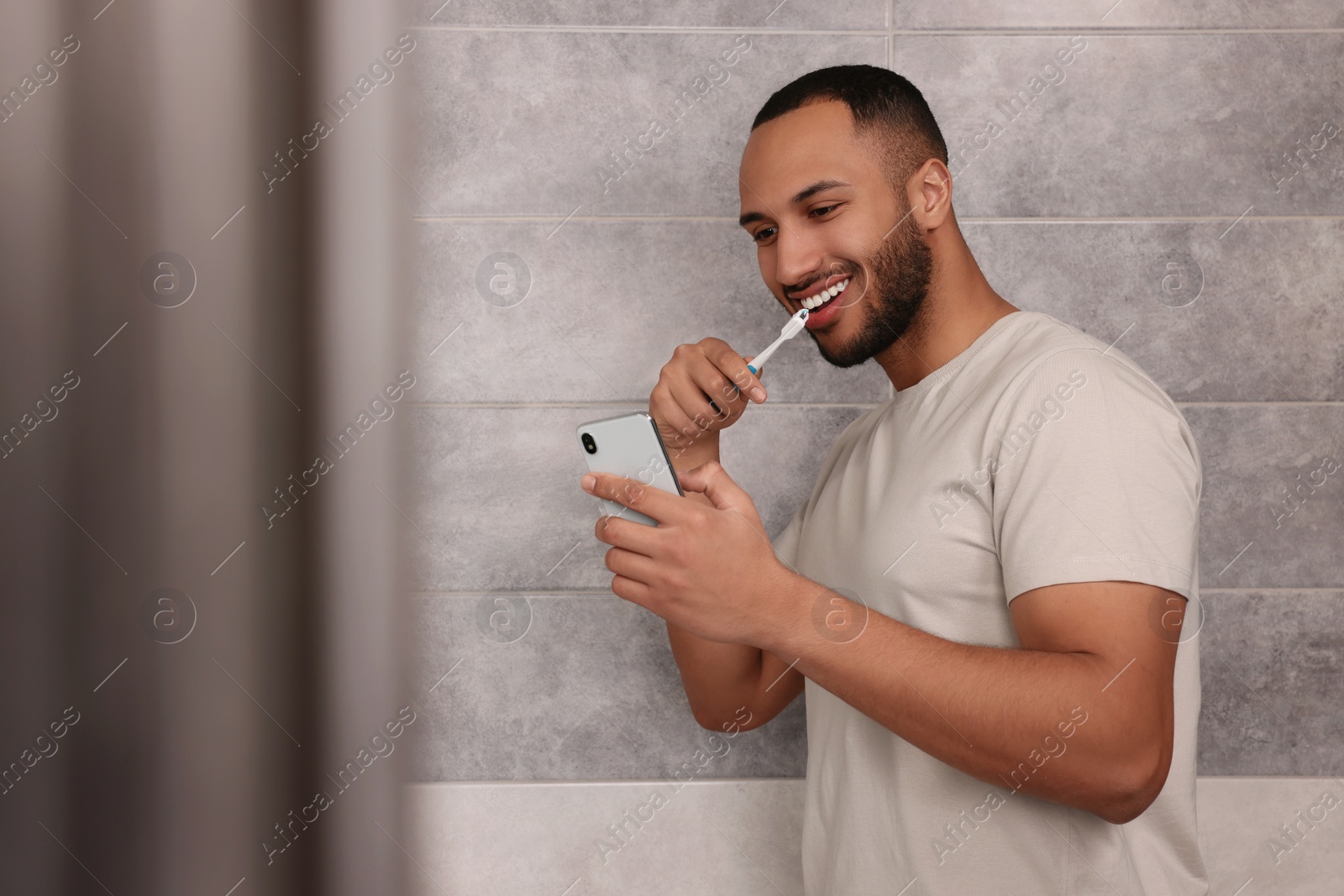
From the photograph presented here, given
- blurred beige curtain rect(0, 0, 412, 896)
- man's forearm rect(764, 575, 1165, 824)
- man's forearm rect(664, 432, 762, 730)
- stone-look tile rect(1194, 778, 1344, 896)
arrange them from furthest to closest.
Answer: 1. stone-look tile rect(1194, 778, 1344, 896)
2. man's forearm rect(664, 432, 762, 730)
3. blurred beige curtain rect(0, 0, 412, 896)
4. man's forearm rect(764, 575, 1165, 824)

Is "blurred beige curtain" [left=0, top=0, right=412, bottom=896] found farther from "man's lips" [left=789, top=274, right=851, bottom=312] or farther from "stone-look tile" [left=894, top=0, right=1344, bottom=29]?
"stone-look tile" [left=894, top=0, right=1344, bottom=29]

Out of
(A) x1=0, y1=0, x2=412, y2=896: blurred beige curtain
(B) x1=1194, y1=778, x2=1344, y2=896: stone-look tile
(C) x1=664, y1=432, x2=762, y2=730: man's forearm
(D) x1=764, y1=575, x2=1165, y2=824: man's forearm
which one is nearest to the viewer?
(D) x1=764, y1=575, x2=1165, y2=824: man's forearm

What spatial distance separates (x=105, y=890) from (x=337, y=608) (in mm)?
310

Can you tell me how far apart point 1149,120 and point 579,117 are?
685 mm

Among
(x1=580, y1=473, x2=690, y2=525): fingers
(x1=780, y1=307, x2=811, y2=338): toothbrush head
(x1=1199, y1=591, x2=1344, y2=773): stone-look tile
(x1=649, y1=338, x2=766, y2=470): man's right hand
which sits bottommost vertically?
(x1=1199, y1=591, x2=1344, y2=773): stone-look tile

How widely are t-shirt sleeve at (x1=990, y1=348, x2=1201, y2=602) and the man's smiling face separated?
17cm

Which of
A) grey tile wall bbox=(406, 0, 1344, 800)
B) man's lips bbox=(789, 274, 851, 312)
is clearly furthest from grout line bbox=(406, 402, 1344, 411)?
man's lips bbox=(789, 274, 851, 312)

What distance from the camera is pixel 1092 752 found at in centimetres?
57

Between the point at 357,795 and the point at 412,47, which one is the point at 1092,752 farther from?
the point at 412,47

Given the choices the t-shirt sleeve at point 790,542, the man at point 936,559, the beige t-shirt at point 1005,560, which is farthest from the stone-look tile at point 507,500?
the beige t-shirt at point 1005,560

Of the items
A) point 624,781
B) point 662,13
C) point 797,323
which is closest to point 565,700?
point 624,781

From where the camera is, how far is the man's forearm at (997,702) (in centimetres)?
57

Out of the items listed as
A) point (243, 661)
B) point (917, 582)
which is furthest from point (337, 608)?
point (917, 582)

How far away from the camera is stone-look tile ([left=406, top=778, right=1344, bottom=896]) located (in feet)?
3.39
